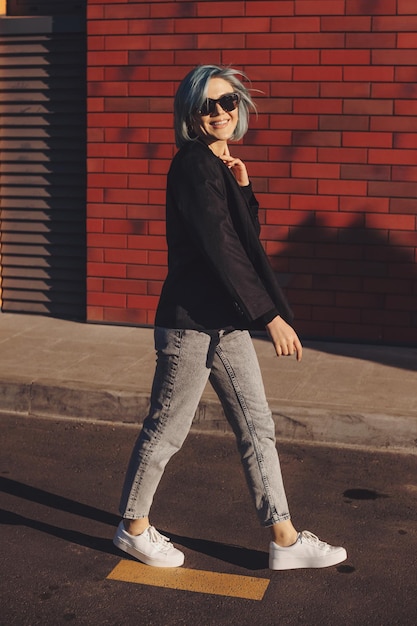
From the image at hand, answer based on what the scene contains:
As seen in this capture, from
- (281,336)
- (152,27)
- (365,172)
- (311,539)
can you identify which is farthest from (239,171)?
(152,27)

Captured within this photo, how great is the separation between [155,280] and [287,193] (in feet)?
4.38

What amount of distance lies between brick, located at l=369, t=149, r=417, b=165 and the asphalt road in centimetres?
302

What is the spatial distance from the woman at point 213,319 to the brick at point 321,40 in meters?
4.31

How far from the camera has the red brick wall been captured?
8281mm

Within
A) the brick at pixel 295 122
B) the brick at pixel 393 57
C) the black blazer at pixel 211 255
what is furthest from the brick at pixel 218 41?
Result: the black blazer at pixel 211 255

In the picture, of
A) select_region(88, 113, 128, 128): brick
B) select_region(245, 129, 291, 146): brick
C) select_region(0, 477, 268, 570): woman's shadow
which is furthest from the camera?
select_region(88, 113, 128, 128): brick

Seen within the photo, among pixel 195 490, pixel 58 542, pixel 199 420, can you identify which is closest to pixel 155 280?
pixel 199 420

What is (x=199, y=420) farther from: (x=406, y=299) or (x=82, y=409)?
(x=406, y=299)

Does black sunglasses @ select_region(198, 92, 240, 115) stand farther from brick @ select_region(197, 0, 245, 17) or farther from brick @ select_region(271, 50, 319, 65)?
brick @ select_region(197, 0, 245, 17)

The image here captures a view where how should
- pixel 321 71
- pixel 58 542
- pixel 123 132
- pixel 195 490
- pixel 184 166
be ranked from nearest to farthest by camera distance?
pixel 184 166 → pixel 58 542 → pixel 195 490 → pixel 321 71 → pixel 123 132

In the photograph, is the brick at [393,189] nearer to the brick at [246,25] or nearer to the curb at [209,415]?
the brick at [246,25]

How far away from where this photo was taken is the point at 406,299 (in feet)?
27.7

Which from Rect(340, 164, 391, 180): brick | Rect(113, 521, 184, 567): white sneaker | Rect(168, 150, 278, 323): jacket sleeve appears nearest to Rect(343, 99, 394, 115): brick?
Rect(340, 164, 391, 180): brick

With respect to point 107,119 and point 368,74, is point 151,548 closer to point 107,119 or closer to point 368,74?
point 368,74
